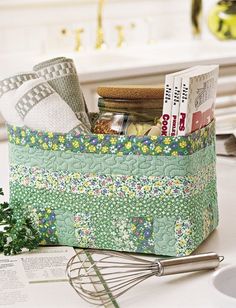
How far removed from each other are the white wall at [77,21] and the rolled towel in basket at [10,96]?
2.10 meters

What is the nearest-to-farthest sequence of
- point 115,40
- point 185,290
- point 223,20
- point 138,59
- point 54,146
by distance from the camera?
point 185,290 → point 54,146 → point 138,59 → point 223,20 → point 115,40

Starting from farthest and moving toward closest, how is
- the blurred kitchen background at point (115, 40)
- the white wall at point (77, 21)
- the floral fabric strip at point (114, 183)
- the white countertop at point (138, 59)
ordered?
the white wall at point (77, 21) < the blurred kitchen background at point (115, 40) < the white countertop at point (138, 59) < the floral fabric strip at point (114, 183)

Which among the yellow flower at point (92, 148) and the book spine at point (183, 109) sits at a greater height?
the book spine at point (183, 109)

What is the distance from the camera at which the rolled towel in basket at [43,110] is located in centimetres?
99

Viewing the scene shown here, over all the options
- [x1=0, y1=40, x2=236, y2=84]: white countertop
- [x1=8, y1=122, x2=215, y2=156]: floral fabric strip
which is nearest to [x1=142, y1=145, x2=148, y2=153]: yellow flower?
[x1=8, y1=122, x2=215, y2=156]: floral fabric strip

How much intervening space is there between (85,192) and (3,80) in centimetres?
20

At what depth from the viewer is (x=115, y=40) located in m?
3.42

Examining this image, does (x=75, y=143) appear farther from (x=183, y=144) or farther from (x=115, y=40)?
(x=115, y=40)

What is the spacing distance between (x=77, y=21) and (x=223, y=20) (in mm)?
634

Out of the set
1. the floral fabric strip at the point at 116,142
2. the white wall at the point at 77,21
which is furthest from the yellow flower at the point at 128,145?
the white wall at the point at 77,21

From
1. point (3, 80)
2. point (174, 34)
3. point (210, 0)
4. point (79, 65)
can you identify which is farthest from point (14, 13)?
point (3, 80)

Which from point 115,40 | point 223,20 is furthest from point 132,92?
point 115,40

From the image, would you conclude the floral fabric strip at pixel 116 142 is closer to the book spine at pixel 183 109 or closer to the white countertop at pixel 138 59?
the book spine at pixel 183 109

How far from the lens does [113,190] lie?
96 cm
